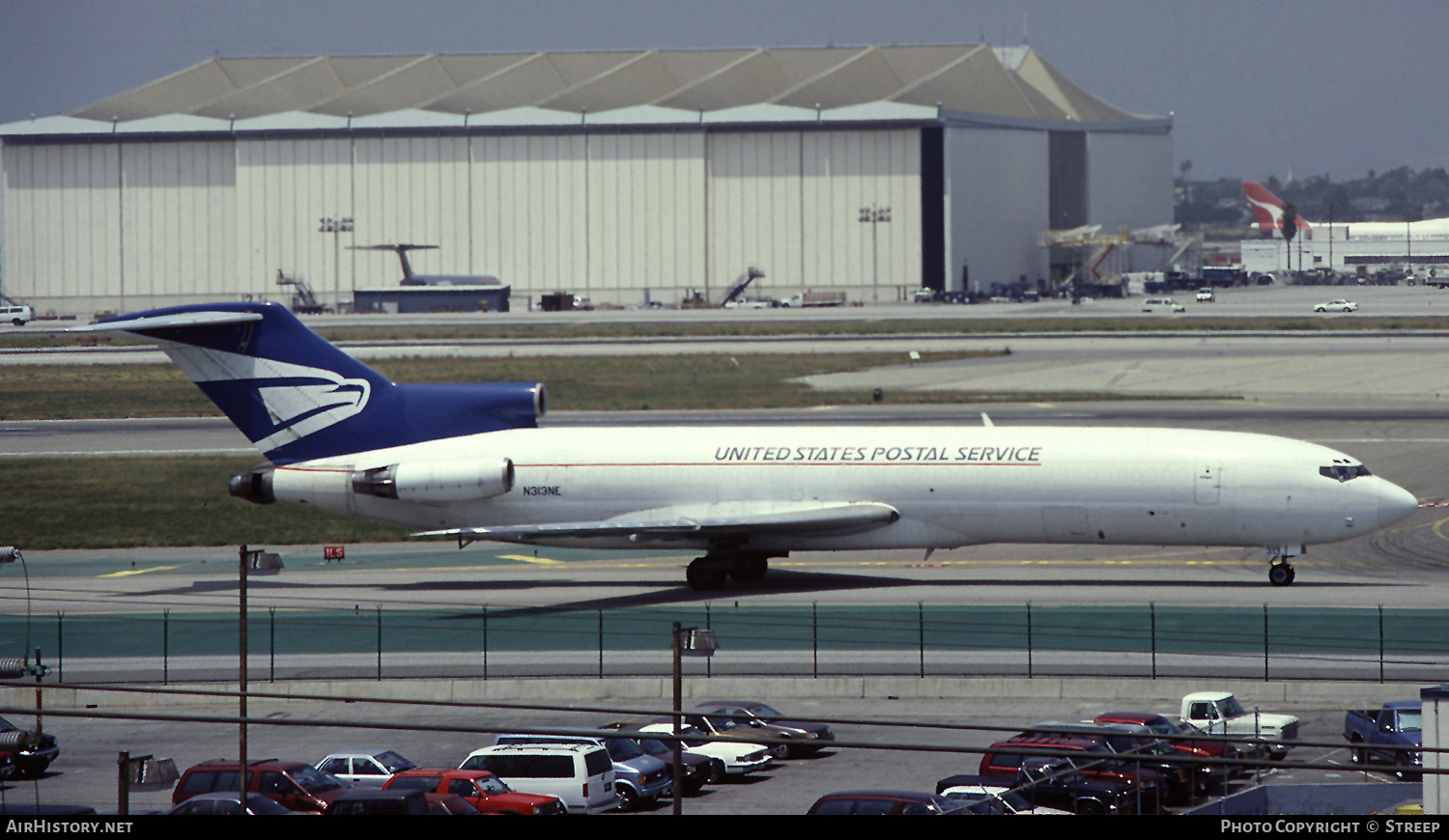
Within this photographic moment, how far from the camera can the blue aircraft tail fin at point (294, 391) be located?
40281 millimetres

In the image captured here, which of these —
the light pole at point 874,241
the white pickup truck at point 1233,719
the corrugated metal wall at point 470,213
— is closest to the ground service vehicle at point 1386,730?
the white pickup truck at point 1233,719

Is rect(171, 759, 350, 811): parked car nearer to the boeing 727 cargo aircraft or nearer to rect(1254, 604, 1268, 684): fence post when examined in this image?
the boeing 727 cargo aircraft

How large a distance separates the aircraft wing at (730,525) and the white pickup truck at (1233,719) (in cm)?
1217

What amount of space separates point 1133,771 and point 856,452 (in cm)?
1670

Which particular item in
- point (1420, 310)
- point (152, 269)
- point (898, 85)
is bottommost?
point (1420, 310)

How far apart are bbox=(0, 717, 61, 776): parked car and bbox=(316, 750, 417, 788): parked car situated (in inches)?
200

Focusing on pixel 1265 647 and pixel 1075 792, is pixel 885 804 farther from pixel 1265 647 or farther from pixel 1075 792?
pixel 1265 647

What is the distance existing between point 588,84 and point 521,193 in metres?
18.1

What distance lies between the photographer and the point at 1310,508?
3709 cm

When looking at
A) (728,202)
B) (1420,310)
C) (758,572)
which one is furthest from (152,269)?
(758,572)

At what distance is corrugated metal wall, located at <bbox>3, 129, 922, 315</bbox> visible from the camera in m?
159

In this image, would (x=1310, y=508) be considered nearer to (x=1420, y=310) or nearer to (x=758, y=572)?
(x=758, y=572)

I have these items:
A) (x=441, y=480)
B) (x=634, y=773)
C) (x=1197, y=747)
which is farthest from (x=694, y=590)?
(x=1197, y=747)

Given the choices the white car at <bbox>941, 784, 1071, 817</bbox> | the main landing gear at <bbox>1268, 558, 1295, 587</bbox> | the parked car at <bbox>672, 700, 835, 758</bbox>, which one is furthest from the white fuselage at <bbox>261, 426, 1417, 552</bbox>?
the white car at <bbox>941, 784, 1071, 817</bbox>
